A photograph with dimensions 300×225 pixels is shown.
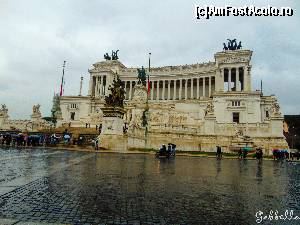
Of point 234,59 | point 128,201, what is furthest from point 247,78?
point 128,201

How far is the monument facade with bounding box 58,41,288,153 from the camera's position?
42.6m

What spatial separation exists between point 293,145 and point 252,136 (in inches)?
1285

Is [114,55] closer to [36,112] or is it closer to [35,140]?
[36,112]

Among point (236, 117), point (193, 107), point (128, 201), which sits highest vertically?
point (193, 107)

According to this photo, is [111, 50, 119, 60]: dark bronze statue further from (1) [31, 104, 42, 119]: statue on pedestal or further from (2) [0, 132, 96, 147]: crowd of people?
(2) [0, 132, 96, 147]: crowd of people

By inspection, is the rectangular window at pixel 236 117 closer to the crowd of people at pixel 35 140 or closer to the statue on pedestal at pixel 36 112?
the statue on pedestal at pixel 36 112

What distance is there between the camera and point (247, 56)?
85.2 metres

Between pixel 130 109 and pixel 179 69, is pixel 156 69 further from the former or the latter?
pixel 130 109

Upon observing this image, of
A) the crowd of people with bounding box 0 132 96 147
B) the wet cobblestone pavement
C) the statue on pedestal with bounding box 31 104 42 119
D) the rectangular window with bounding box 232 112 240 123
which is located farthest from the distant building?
the wet cobblestone pavement

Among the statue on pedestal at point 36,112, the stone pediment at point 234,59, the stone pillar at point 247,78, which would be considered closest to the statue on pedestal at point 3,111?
the statue on pedestal at point 36,112

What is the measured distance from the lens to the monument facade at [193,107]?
4259 centimetres

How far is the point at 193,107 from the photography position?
77.2 m

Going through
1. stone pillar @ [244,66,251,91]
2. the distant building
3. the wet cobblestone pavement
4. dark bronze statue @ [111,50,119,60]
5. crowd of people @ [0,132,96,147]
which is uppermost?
dark bronze statue @ [111,50,119,60]

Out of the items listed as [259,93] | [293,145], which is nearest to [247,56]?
[259,93]
